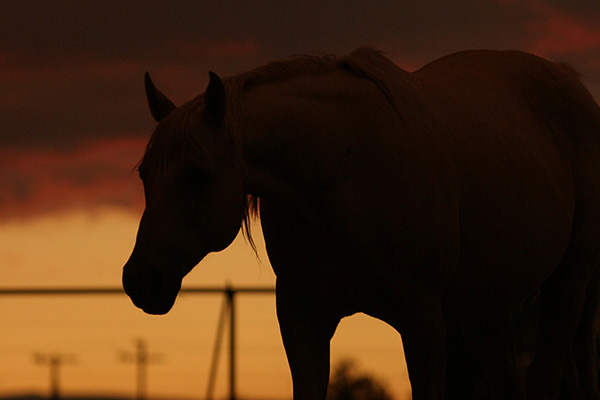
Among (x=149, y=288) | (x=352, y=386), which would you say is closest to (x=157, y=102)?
(x=149, y=288)

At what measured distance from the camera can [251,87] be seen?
3574mm

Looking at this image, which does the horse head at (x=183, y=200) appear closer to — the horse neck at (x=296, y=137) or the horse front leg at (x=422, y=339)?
the horse neck at (x=296, y=137)

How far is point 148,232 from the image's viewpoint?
328 cm

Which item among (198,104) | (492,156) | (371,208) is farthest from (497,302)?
(198,104)

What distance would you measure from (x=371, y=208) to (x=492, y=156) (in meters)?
0.89

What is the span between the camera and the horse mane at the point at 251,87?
3.31 metres

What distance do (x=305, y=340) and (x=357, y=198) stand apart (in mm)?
595

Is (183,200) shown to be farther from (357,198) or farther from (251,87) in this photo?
(357,198)

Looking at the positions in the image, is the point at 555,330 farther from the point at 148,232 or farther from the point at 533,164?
the point at 148,232

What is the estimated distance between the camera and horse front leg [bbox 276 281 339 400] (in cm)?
384

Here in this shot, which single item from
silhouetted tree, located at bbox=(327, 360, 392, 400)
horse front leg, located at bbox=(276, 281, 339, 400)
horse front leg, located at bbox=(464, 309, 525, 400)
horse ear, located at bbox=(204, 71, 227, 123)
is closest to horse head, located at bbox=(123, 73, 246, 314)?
horse ear, located at bbox=(204, 71, 227, 123)

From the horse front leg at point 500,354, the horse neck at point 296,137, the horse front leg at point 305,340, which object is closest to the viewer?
the horse neck at point 296,137

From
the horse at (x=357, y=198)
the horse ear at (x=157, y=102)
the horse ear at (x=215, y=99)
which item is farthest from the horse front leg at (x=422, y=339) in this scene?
the horse ear at (x=157, y=102)

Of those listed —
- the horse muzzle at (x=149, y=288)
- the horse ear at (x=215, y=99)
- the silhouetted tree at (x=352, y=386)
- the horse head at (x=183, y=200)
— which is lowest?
the silhouetted tree at (x=352, y=386)
